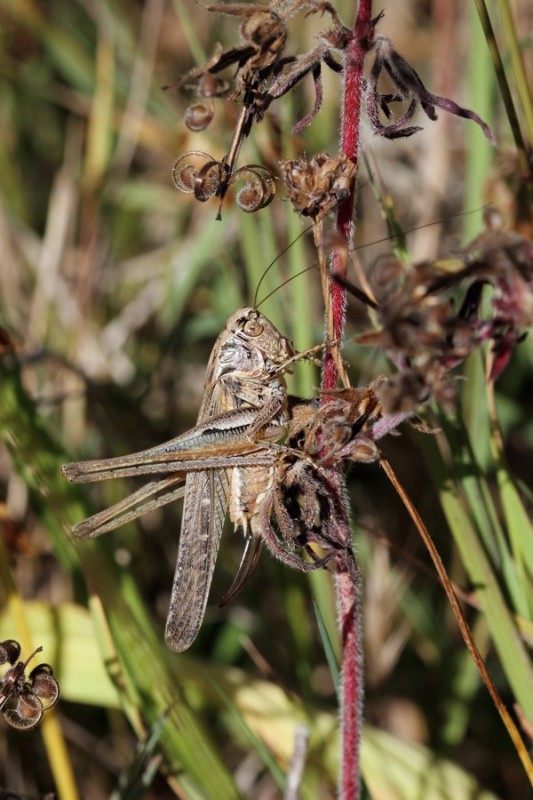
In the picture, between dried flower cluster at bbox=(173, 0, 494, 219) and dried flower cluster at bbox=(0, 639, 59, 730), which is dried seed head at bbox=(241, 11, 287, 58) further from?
dried flower cluster at bbox=(0, 639, 59, 730)

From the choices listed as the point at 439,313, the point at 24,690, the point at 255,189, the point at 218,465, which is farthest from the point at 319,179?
the point at 24,690

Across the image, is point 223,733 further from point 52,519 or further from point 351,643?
point 351,643

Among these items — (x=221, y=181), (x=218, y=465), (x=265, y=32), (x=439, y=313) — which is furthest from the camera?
(x=218, y=465)

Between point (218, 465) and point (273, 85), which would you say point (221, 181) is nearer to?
point (273, 85)

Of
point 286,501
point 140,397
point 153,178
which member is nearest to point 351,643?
point 286,501

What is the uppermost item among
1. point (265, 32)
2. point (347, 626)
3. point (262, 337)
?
point (265, 32)

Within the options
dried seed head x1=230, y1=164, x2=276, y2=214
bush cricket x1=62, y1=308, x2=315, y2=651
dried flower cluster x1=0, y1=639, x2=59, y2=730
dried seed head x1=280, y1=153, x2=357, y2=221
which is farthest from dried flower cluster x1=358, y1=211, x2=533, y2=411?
dried flower cluster x1=0, y1=639, x2=59, y2=730

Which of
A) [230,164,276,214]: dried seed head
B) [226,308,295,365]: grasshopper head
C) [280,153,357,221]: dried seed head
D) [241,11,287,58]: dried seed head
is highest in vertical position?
[241,11,287,58]: dried seed head

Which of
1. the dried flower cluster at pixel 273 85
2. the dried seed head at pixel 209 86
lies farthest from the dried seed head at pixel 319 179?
the dried seed head at pixel 209 86

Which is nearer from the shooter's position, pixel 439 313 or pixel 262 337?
pixel 439 313
